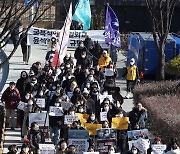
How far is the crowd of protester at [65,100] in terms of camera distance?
1798 centimetres

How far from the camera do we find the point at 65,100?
66.6 ft

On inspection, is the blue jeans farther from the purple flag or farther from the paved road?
the purple flag

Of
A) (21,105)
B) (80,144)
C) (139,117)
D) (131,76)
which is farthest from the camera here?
(131,76)

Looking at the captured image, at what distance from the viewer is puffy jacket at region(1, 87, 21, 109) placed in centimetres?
2095

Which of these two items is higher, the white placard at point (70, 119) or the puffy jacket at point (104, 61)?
the puffy jacket at point (104, 61)

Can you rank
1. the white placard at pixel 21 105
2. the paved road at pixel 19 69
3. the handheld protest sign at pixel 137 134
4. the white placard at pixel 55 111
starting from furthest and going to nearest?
1. the paved road at pixel 19 69
2. the white placard at pixel 21 105
3. the white placard at pixel 55 111
4. the handheld protest sign at pixel 137 134

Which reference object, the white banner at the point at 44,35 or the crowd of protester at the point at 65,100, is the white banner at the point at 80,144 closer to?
the crowd of protester at the point at 65,100

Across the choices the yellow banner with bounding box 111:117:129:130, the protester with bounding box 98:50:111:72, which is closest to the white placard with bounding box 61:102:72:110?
the yellow banner with bounding box 111:117:129:130

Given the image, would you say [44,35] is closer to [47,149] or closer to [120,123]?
[120,123]

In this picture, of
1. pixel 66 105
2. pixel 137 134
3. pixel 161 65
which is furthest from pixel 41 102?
pixel 161 65

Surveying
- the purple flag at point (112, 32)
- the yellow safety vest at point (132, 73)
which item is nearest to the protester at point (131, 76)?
the yellow safety vest at point (132, 73)

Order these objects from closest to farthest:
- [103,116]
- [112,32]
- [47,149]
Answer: [47,149], [103,116], [112,32]

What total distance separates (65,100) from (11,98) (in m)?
1.63

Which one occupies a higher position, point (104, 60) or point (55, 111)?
point (104, 60)
